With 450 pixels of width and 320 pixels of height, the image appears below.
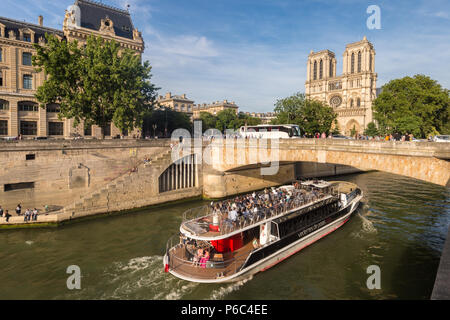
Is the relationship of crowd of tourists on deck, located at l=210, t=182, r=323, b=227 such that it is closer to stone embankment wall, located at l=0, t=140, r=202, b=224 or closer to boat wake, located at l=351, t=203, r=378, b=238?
boat wake, located at l=351, t=203, r=378, b=238

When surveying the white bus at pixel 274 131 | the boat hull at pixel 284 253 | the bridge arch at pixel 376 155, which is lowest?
the boat hull at pixel 284 253

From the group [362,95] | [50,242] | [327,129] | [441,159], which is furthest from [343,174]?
[362,95]

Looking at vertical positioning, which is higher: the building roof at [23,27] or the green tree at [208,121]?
the building roof at [23,27]

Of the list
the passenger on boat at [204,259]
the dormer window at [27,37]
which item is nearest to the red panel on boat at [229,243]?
the passenger on boat at [204,259]

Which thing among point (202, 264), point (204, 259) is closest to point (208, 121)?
point (204, 259)

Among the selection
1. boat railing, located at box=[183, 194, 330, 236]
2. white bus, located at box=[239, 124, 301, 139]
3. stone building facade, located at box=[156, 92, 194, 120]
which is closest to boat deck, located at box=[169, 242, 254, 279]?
boat railing, located at box=[183, 194, 330, 236]

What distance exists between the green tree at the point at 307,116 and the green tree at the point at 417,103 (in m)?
9.51

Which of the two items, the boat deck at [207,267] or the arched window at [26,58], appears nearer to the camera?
the boat deck at [207,267]

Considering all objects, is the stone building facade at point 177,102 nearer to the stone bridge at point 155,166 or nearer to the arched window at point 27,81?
the arched window at point 27,81

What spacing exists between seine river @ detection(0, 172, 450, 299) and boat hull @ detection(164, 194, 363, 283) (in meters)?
0.37

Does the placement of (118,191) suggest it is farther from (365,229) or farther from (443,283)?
(443,283)

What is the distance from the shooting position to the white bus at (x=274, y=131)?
36.6m
